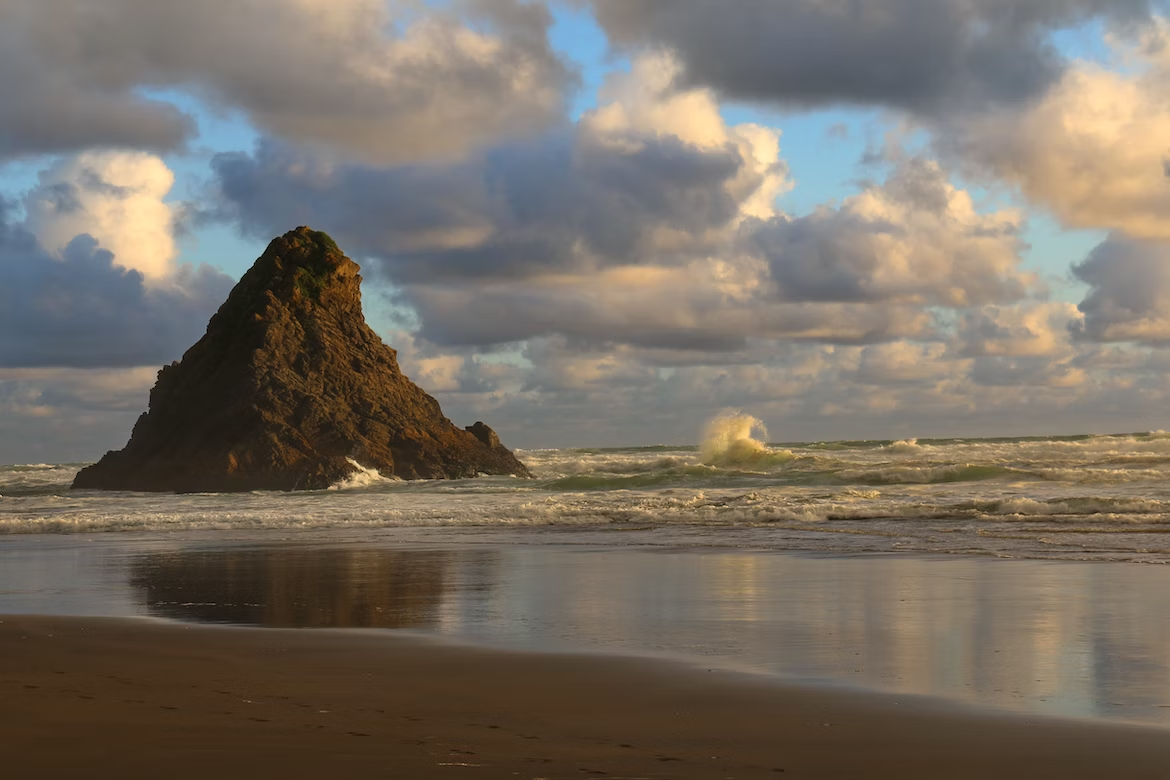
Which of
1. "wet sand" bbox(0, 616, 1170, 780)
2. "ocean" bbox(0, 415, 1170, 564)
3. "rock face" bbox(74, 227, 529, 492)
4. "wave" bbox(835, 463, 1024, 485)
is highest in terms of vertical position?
"rock face" bbox(74, 227, 529, 492)

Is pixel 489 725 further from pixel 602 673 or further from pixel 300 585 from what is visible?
pixel 300 585

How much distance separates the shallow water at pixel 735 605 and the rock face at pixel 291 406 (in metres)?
25.2

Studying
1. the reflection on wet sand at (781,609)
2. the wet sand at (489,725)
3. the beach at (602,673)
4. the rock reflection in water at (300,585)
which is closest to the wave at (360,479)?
the rock reflection in water at (300,585)

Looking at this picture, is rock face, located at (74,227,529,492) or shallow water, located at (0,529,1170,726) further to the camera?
rock face, located at (74,227,529,492)

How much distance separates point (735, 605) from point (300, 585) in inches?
223

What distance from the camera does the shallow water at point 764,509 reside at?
1938cm

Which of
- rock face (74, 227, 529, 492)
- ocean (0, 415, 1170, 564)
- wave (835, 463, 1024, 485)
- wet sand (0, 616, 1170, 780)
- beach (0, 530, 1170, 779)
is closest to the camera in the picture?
wet sand (0, 616, 1170, 780)

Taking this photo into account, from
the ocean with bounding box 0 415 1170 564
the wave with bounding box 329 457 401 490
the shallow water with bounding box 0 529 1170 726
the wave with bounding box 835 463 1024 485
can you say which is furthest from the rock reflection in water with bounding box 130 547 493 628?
the wave with bounding box 329 457 401 490

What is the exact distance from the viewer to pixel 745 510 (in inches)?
988

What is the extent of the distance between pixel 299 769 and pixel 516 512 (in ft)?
71.3

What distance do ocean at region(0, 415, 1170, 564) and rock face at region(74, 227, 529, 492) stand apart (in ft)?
7.54

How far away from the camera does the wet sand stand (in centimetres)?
529

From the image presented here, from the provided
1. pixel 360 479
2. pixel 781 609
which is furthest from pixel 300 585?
pixel 360 479

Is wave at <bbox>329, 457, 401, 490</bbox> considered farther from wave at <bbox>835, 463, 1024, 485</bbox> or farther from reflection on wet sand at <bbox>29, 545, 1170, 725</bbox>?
reflection on wet sand at <bbox>29, 545, 1170, 725</bbox>
